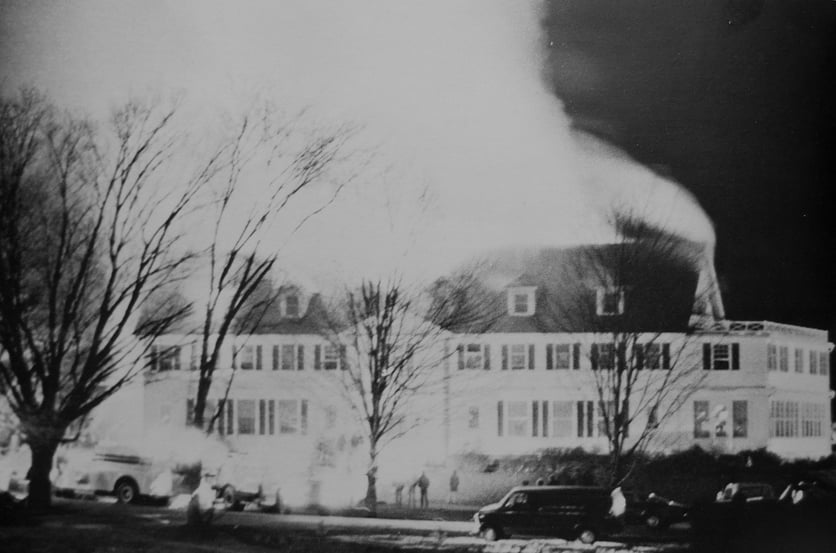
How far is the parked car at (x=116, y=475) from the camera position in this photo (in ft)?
10.1

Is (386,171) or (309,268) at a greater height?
(386,171)

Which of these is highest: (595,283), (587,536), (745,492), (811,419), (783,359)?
(595,283)

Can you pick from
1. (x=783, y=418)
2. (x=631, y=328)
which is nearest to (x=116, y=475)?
(x=631, y=328)

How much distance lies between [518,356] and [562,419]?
0.29m

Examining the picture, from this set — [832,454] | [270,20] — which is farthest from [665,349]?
[270,20]

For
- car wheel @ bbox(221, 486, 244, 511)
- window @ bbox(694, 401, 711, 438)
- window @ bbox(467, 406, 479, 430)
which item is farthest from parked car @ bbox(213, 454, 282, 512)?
window @ bbox(694, 401, 711, 438)

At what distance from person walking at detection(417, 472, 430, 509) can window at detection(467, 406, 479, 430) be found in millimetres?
234

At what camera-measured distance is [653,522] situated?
3.54 m

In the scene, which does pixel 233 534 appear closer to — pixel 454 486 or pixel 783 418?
pixel 454 486

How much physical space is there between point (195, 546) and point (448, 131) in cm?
166

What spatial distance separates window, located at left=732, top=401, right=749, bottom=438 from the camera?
11.7 feet

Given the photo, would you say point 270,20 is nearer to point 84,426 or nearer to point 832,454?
point 84,426

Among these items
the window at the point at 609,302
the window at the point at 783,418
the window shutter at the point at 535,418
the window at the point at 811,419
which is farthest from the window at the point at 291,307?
the window at the point at 811,419

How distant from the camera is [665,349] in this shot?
3.56 m
